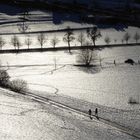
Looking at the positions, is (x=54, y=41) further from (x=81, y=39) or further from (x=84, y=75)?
(x=84, y=75)

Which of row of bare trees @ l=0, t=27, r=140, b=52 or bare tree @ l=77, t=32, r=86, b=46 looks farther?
bare tree @ l=77, t=32, r=86, b=46

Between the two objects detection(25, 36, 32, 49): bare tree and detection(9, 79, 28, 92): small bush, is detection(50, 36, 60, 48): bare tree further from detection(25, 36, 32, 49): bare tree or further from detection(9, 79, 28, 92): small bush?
detection(9, 79, 28, 92): small bush

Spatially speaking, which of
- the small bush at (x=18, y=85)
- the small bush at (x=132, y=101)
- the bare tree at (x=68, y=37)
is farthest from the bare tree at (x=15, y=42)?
the small bush at (x=132, y=101)

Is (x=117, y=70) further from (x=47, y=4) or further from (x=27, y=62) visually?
(x=47, y=4)

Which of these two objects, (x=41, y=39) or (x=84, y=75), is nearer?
(x=84, y=75)

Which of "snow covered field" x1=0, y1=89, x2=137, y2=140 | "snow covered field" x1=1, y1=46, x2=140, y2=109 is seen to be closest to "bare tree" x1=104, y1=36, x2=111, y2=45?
"snow covered field" x1=1, y1=46, x2=140, y2=109

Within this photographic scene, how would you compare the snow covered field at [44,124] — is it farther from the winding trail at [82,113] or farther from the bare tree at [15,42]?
the bare tree at [15,42]

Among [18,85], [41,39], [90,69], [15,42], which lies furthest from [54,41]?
[18,85]

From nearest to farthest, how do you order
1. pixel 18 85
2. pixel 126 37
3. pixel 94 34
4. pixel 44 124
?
pixel 44 124
pixel 18 85
pixel 94 34
pixel 126 37
